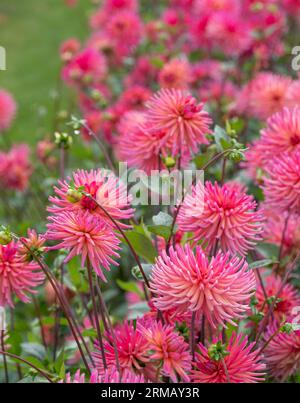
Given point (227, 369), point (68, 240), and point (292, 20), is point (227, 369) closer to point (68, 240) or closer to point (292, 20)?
point (68, 240)

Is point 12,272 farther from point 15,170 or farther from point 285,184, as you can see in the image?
point 15,170

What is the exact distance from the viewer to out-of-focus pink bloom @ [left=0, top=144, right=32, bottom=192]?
208 centimetres

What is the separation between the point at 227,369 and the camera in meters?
0.97

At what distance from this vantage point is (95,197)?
3.39 feet

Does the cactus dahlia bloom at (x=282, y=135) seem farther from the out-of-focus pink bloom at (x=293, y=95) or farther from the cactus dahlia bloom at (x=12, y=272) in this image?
the cactus dahlia bloom at (x=12, y=272)

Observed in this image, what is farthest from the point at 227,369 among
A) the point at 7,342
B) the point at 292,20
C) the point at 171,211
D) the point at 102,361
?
the point at 292,20

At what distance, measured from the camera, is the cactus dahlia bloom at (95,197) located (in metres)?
0.99

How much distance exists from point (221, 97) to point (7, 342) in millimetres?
1153

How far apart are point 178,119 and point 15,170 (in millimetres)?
1002

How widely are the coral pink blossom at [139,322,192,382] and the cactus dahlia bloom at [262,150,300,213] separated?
32cm

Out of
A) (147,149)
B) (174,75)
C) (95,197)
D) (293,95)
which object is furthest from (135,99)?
(95,197)

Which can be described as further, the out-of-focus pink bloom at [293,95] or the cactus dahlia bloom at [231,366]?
the out-of-focus pink bloom at [293,95]

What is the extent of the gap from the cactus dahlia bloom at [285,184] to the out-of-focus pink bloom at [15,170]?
1083mm

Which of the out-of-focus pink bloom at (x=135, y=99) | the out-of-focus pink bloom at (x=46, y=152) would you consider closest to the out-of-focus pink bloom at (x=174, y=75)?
the out-of-focus pink bloom at (x=135, y=99)
